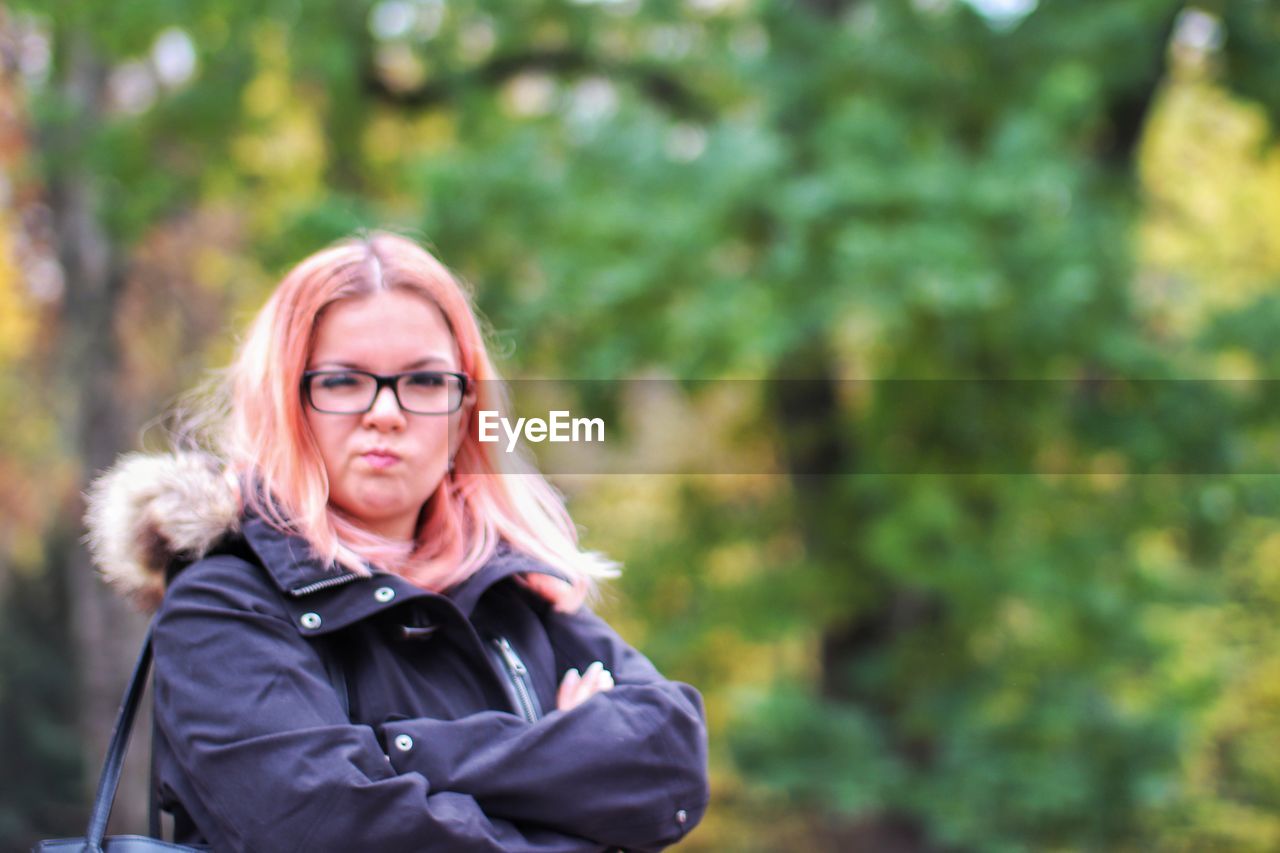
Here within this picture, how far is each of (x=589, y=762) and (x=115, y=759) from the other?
1.80 ft

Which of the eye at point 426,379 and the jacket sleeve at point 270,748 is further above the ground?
the eye at point 426,379

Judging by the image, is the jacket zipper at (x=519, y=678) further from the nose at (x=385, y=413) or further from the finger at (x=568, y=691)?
the nose at (x=385, y=413)

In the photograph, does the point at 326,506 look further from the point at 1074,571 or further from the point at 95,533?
the point at 1074,571

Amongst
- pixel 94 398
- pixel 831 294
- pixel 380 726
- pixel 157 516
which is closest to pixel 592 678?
pixel 380 726

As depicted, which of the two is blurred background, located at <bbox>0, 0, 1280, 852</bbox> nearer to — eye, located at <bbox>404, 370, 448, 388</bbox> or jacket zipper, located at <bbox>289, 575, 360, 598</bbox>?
eye, located at <bbox>404, 370, 448, 388</bbox>

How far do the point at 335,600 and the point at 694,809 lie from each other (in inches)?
20.4

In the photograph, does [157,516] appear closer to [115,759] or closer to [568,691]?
[115,759]

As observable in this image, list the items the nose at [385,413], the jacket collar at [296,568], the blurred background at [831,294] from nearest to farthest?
the jacket collar at [296,568] < the nose at [385,413] < the blurred background at [831,294]

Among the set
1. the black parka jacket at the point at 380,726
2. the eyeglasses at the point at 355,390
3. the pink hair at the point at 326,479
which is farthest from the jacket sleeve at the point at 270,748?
the eyeglasses at the point at 355,390

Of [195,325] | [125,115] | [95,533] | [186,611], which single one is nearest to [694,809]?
[186,611]

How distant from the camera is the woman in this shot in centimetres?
154

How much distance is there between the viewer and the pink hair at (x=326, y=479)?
172cm


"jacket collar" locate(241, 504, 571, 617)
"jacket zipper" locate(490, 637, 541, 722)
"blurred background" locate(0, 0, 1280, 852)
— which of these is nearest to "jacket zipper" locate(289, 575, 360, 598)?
"jacket collar" locate(241, 504, 571, 617)

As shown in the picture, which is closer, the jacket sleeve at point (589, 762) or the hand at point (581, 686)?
the jacket sleeve at point (589, 762)
